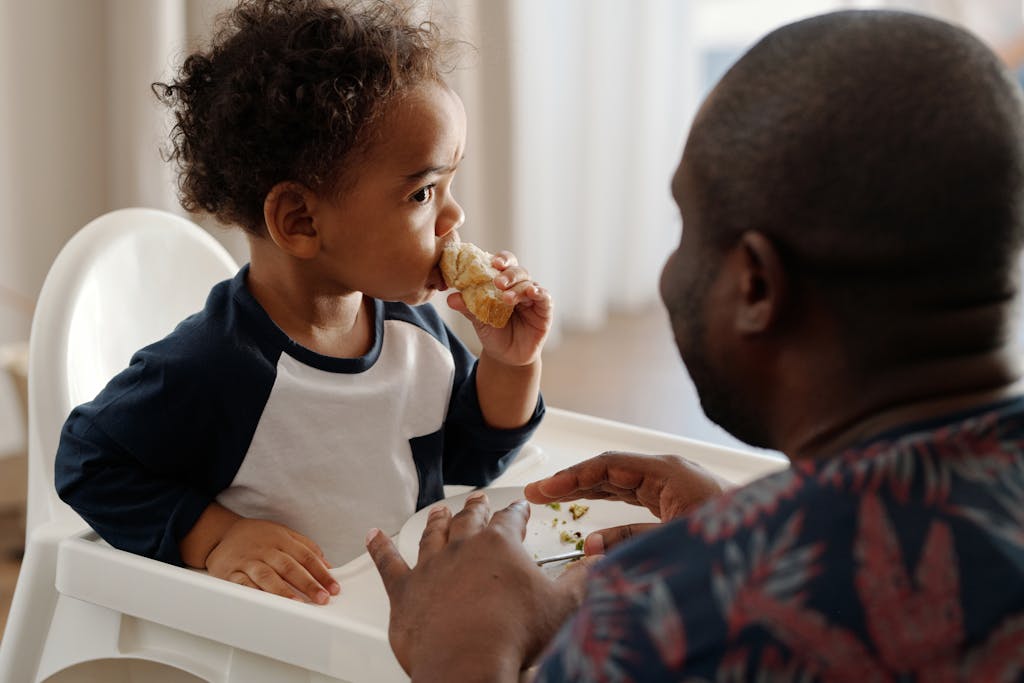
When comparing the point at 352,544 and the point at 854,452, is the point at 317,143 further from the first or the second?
the point at 854,452

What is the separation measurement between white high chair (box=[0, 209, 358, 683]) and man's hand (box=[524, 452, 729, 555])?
20 cm

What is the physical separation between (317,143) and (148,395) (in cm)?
25

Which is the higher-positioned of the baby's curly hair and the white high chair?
the baby's curly hair

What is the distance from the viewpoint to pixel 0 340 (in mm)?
2096

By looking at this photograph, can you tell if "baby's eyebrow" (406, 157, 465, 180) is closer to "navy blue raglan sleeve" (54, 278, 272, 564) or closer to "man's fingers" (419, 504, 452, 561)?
"navy blue raglan sleeve" (54, 278, 272, 564)

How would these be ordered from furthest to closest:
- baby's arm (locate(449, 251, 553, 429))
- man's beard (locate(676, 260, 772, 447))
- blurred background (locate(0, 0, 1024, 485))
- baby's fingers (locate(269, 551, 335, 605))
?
blurred background (locate(0, 0, 1024, 485)), baby's arm (locate(449, 251, 553, 429)), baby's fingers (locate(269, 551, 335, 605)), man's beard (locate(676, 260, 772, 447))

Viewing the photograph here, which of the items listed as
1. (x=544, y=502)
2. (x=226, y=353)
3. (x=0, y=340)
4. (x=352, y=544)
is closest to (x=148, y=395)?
(x=226, y=353)

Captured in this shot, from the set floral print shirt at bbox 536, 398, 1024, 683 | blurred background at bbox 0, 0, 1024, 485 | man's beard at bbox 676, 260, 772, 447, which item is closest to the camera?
floral print shirt at bbox 536, 398, 1024, 683

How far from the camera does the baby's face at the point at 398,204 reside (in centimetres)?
98

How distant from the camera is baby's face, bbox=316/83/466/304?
976mm

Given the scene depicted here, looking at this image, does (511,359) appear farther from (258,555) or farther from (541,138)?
(541,138)

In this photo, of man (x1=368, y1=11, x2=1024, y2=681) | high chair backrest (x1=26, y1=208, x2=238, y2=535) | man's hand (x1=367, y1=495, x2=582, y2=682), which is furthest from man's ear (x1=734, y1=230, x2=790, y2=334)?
high chair backrest (x1=26, y1=208, x2=238, y2=535)

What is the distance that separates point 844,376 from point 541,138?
235cm

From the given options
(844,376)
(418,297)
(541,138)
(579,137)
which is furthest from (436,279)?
(579,137)
